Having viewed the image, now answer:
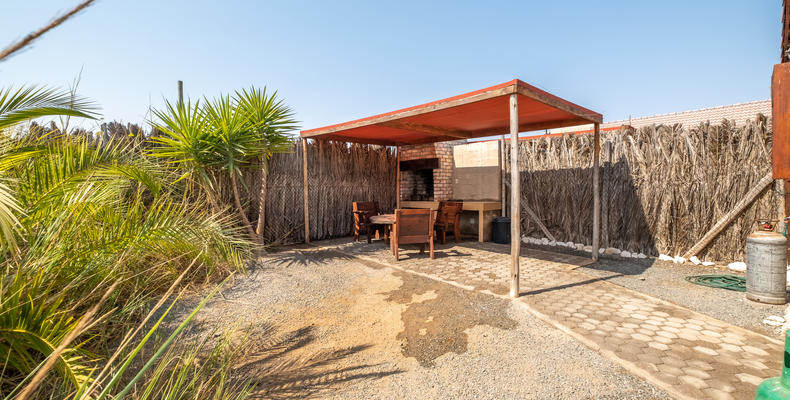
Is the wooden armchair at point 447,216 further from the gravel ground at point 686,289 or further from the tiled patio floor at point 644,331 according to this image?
the gravel ground at point 686,289

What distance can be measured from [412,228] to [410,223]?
0.30 feet

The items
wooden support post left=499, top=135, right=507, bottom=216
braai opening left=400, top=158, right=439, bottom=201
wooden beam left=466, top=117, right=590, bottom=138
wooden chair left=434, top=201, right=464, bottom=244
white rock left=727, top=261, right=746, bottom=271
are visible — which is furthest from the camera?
braai opening left=400, top=158, right=439, bottom=201

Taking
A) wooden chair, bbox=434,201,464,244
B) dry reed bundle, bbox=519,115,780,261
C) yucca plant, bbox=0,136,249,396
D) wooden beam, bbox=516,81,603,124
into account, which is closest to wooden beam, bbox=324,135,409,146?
wooden chair, bbox=434,201,464,244

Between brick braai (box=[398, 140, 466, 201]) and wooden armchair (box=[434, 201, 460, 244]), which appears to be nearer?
wooden armchair (box=[434, 201, 460, 244])

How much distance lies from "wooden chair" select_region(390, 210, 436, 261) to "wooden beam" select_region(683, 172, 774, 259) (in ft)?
12.9

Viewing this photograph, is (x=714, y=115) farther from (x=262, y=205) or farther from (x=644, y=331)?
(x=262, y=205)

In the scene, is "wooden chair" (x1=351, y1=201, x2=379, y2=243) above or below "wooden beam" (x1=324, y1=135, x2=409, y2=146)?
below

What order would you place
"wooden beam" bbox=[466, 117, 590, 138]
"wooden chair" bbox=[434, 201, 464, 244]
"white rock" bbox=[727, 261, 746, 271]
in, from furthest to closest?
"wooden chair" bbox=[434, 201, 464, 244] < "wooden beam" bbox=[466, 117, 590, 138] < "white rock" bbox=[727, 261, 746, 271]

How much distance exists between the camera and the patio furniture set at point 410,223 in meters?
5.21

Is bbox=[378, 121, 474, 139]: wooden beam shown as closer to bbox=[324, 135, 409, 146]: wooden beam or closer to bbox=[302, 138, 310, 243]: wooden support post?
bbox=[324, 135, 409, 146]: wooden beam

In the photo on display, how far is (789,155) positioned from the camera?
0.99m

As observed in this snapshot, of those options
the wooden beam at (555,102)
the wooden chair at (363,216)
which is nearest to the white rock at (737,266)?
the wooden beam at (555,102)

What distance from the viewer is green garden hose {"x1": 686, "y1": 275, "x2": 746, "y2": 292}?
3.95 metres

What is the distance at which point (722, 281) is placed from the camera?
166 inches
